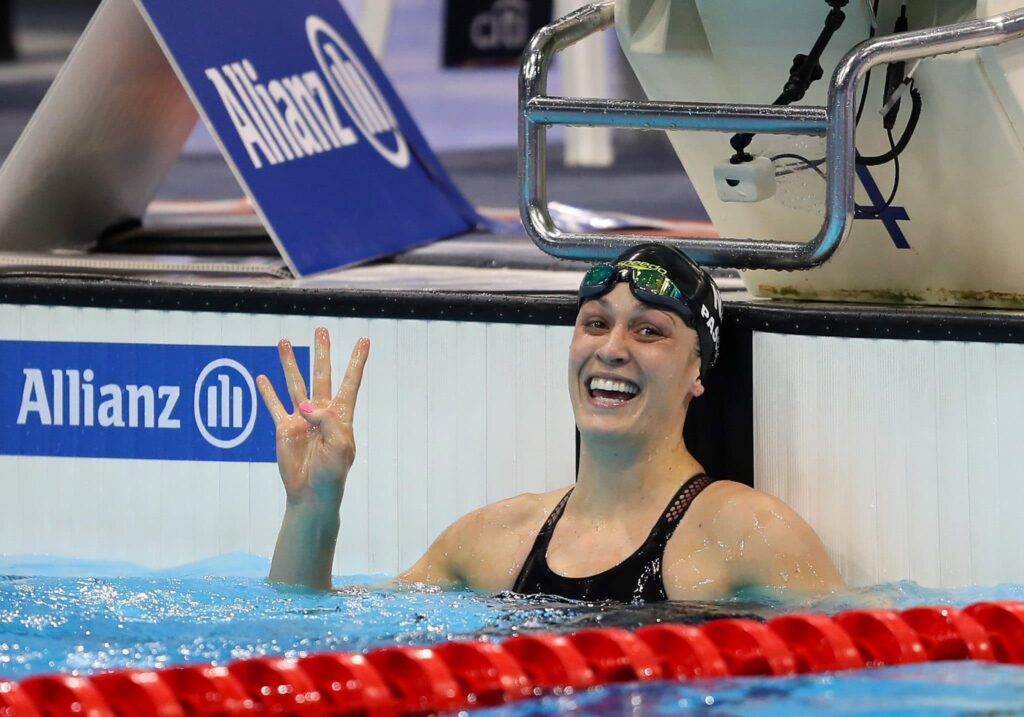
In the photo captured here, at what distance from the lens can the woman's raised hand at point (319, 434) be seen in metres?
3.42

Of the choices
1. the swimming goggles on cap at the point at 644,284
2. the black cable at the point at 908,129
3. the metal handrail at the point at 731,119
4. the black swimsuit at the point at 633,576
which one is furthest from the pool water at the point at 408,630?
the black cable at the point at 908,129

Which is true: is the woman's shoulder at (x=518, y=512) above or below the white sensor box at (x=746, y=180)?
below

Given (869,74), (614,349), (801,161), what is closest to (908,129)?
(869,74)

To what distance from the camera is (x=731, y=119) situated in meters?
3.42

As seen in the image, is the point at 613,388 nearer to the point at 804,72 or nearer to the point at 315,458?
the point at 315,458

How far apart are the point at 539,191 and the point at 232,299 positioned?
2.54 ft

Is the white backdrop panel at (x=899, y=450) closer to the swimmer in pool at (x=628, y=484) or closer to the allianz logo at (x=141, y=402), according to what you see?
the swimmer in pool at (x=628, y=484)

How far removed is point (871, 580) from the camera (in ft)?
11.7

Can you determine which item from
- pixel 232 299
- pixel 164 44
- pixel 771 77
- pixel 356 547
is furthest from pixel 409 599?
pixel 164 44

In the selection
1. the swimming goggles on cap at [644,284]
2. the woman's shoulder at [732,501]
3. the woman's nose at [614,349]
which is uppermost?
the swimming goggles on cap at [644,284]

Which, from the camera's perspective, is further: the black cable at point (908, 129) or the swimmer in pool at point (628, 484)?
the black cable at point (908, 129)

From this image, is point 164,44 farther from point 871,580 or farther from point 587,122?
point 871,580

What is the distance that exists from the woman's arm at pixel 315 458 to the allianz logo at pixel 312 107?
1253mm

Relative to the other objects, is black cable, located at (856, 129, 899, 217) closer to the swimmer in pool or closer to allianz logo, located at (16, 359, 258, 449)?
the swimmer in pool
